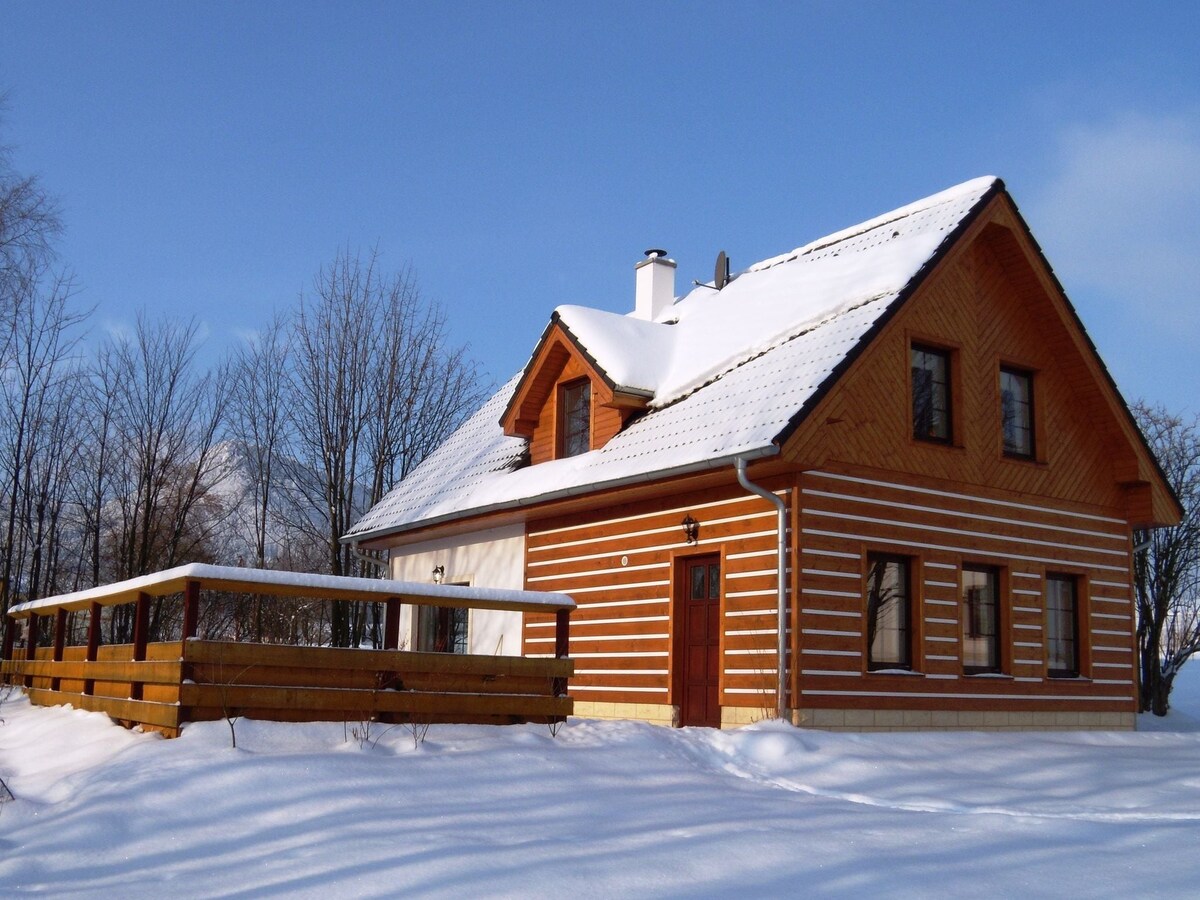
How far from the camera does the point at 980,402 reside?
15328 mm

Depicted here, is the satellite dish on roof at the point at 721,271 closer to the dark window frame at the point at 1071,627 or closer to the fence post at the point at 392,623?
the dark window frame at the point at 1071,627

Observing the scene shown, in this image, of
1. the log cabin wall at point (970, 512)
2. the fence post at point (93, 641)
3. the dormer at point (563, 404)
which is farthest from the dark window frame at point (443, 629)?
the log cabin wall at point (970, 512)

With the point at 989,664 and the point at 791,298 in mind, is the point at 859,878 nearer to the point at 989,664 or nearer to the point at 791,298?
the point at 989,664

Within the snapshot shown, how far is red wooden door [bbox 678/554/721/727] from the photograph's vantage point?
46.3ft

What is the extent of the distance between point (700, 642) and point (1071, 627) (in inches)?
222

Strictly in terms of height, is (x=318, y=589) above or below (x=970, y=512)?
below

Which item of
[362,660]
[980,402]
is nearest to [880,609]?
[980,402]

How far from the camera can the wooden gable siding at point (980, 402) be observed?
13.6 m

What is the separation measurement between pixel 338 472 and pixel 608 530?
539 inches

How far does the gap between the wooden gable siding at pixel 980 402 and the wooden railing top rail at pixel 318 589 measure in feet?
11.7

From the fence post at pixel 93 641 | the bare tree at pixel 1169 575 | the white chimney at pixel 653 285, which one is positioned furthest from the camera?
the bare tree at pixel 1169 575

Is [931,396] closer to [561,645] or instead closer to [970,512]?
[970,512]

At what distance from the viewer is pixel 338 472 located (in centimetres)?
2812

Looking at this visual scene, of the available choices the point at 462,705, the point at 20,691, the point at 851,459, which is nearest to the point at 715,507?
the point at 851,459
